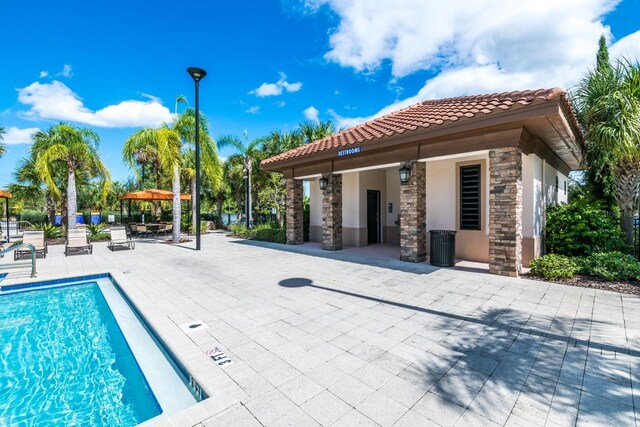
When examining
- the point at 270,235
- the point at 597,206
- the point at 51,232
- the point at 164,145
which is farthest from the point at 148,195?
the point at 597,206

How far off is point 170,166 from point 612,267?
17.2 meters

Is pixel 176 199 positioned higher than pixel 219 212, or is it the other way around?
pixel 176 199

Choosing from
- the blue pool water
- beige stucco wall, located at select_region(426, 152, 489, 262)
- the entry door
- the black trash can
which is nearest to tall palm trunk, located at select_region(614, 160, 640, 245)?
beige stucco wall, located at select_region(426, 152, 489, 262)

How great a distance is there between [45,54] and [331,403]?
55.0 feet

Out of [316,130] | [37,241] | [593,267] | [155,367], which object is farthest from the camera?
[316,130]

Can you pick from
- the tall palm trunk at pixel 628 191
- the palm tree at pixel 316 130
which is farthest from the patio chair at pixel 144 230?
the tall palm trunk at pixel 628 191

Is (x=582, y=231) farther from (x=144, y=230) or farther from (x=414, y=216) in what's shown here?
(x=144, y=230)

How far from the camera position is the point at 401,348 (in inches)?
141

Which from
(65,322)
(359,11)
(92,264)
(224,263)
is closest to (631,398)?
(65,322)

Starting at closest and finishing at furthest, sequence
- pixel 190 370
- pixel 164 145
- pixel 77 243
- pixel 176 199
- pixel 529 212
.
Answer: pixel 190 370
pixel 529 212
pixel 77 243
pixel 164 145
pixel 176 199

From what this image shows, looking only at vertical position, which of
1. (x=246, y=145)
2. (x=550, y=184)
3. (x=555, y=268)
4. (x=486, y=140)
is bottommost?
(x=555, y=268)

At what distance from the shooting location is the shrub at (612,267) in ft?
20.9

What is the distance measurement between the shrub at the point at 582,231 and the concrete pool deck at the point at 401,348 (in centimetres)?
280

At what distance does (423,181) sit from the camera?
905 cm
